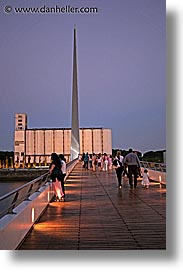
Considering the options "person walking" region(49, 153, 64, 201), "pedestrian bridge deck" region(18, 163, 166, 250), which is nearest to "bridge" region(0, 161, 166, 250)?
"pedestrian bridge deck" region(18, 163, 166, 250)

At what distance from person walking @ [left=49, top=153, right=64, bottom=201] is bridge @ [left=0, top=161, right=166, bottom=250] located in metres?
0.20

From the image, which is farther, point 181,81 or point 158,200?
point 158,200

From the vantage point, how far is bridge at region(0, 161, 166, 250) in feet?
16.9

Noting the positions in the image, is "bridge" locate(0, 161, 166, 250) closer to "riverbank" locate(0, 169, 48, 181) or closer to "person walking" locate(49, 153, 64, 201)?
"person walking" locate(49, 153, 64, 201)

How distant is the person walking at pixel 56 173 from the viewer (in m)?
8.13

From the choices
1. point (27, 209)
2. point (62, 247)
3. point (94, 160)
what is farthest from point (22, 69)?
point (94, 160)

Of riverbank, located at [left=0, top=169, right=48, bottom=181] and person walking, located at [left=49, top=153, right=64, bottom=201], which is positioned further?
riverbank, located at [left=0, top=169, right=48, bottom=181]

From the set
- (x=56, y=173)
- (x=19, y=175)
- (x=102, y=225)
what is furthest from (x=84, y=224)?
(x=19, y=175)

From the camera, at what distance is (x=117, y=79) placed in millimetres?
8133

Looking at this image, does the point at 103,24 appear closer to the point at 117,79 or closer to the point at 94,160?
the point at 117,79

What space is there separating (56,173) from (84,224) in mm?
2120

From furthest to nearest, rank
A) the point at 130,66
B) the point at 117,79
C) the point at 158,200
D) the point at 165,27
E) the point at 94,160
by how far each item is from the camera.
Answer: the point at 94,160 → the point at 158,200 → the point at 117,79 → the point at 130,66 → the point at 165,27

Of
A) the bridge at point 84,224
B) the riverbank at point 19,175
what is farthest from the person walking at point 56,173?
the riverbank at point 19,175
